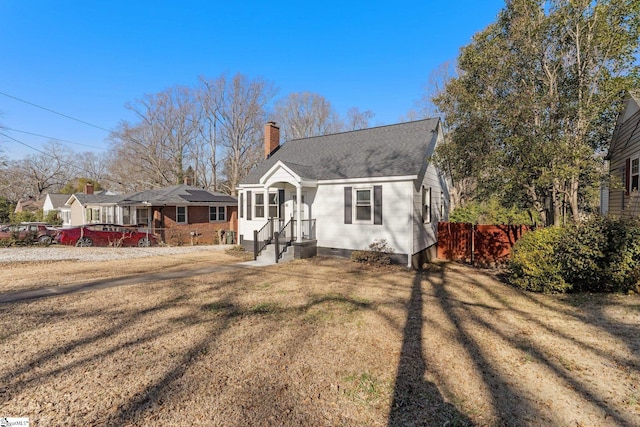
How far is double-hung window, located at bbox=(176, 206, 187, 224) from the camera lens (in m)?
22.7

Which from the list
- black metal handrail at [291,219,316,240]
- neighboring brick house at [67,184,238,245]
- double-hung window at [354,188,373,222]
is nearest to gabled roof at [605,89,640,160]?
double-hung window at [354,188,373,222]

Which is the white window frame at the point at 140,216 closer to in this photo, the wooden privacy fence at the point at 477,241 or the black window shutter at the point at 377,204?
the black window shutter at the point at 377,204

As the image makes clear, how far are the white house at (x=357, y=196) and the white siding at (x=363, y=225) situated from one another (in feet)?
0.12

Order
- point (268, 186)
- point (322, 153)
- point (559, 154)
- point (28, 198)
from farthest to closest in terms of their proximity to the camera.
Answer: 1. point (28, 198)
2. point (322, 153)
3. point (268, 186)
4. point (559, 154)

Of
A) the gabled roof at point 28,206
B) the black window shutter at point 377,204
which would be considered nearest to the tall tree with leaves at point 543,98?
the black window shutter at point 377,204

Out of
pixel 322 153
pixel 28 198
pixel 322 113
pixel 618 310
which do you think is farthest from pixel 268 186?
pixel 28 198

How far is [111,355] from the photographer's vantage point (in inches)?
170

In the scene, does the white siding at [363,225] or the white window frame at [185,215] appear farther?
the white window frame at [185,215]

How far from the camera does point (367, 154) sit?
13.8m

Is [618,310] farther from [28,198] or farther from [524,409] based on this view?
[28,198]

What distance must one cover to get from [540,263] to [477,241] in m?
6.15

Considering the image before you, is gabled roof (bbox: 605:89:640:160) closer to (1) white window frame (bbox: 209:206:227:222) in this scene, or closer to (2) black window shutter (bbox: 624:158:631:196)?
(2) black window shutter (bbox: 624:158:631:196)

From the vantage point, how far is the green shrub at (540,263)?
7875mm

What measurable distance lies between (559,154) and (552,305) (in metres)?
4.36
